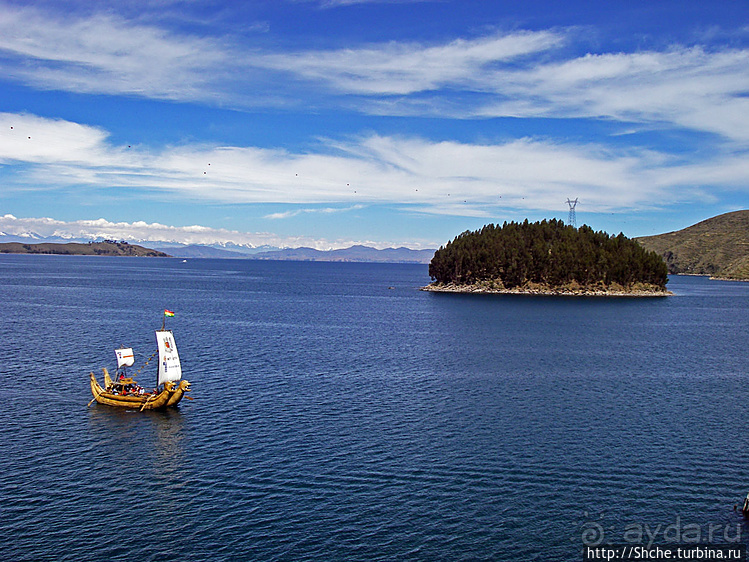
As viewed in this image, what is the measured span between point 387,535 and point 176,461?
19.1 meters

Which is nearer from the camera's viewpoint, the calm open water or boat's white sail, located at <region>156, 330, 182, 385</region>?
the calm open water

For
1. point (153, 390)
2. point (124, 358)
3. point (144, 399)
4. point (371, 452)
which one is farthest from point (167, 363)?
point (371, 452)

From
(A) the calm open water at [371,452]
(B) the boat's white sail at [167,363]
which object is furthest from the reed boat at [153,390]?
(A) the calm open water at [371,452]

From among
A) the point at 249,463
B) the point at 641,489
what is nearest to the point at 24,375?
the point at 249,463

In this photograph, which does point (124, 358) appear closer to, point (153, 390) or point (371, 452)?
point (153, 390)

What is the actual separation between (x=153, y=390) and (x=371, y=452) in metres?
31.3

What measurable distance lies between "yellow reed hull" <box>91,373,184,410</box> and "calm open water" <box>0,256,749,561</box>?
3.85 ft

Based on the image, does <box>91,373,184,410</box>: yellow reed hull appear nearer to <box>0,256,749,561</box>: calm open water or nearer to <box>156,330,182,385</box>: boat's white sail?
<box>0,256,749,561</box>: calm open water

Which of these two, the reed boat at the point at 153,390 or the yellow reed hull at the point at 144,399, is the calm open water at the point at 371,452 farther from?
the reed boat at the point at 153,390

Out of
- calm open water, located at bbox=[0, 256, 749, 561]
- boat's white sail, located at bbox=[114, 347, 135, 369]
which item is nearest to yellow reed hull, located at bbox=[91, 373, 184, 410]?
calm open water, located at bbox=[0, 256, 749, 561]

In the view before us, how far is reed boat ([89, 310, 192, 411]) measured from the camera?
60.6 metres

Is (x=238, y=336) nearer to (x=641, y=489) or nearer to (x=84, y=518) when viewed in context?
(x=84, y=518)

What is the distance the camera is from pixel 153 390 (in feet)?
225

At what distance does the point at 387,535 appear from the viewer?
36.2 meters
